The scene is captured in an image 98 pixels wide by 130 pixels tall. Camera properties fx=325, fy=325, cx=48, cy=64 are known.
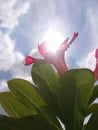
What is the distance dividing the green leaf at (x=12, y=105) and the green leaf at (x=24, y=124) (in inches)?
12.4

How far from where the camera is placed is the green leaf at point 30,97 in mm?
1965

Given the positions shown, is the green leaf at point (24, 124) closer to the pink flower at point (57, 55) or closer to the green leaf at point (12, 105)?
the green leaf at point (12, 105)

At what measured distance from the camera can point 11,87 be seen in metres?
2.09

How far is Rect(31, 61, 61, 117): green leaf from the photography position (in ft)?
6.39

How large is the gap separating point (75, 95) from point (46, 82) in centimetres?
23

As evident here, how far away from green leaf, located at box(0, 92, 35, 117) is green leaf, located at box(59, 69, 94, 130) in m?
0.31

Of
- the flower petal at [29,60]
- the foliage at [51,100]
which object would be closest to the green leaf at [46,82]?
the foliage at [51,100]

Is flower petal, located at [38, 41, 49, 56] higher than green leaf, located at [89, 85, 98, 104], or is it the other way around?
flower petal, located at [38, 41, 49, 56]

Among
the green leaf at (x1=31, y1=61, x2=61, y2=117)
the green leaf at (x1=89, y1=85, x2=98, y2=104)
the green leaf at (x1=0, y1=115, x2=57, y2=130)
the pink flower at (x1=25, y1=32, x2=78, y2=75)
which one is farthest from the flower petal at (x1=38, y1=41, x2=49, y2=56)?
the green leaf at (x1=0, y1=115, x2=57, y2=130)

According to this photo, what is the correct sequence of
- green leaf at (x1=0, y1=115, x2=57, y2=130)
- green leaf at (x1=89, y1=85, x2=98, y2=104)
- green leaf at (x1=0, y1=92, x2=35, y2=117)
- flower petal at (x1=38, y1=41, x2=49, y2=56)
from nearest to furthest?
1. green leaf at (x1=0, y1=115, x2=57, y2=130)
2. green leaf at (x1=89, y1=85, x2=98, y2=104)
3. green leaf at (x1=0, y1=92, x2=35, y2=117)
4. flower petal at (x1=38, y1=41, x2=49, y2=56)

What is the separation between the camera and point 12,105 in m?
2.14

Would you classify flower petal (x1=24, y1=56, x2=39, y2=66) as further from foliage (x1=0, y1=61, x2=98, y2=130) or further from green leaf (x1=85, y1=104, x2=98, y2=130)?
green leaf (x1=85, y1=104, x2=98, y2=130)

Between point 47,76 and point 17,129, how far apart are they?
41 cm

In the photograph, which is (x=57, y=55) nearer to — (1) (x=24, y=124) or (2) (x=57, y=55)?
(2) (x=57, y=55)
